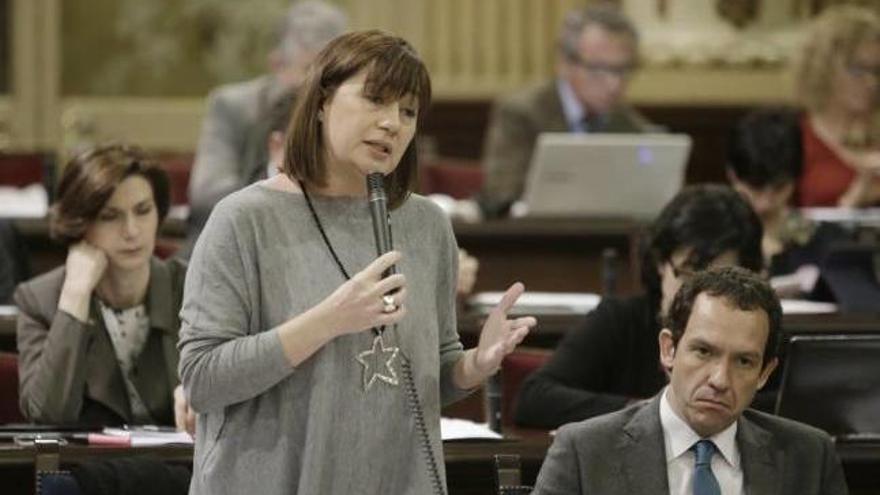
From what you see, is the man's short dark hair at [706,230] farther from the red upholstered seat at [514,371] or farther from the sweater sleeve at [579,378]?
the red upholstered seat at [514,371]

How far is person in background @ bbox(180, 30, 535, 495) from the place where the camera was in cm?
354

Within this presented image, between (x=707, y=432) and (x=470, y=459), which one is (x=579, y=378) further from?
(x=707, y=432)

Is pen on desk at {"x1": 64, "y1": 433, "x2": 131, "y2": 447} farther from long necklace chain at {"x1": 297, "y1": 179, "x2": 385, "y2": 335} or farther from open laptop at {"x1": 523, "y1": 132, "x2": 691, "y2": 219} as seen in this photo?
open laptop at {"x1": 523, "y1": 132, "x2": 691, "y2": 219}

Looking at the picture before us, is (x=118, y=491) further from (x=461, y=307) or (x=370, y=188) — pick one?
(x=461, y=307)

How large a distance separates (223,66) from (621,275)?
178 inches

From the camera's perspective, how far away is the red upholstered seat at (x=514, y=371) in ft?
17.5

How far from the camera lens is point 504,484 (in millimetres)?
4031

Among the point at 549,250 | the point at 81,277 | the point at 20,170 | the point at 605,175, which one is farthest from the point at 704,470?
the point at 20,170

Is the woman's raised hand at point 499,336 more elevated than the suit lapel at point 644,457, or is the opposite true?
the woman's raised hand at point 499,336

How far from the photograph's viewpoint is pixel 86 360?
518cm

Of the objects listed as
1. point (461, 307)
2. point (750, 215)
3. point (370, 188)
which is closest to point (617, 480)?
point (370, 188)

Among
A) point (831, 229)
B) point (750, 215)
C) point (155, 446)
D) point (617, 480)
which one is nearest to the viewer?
point (617, 480)

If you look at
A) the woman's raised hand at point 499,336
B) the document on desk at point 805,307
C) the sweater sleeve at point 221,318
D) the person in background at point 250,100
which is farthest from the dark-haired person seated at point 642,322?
the person in background at point 250,100

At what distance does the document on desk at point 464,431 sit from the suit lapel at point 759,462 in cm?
74
